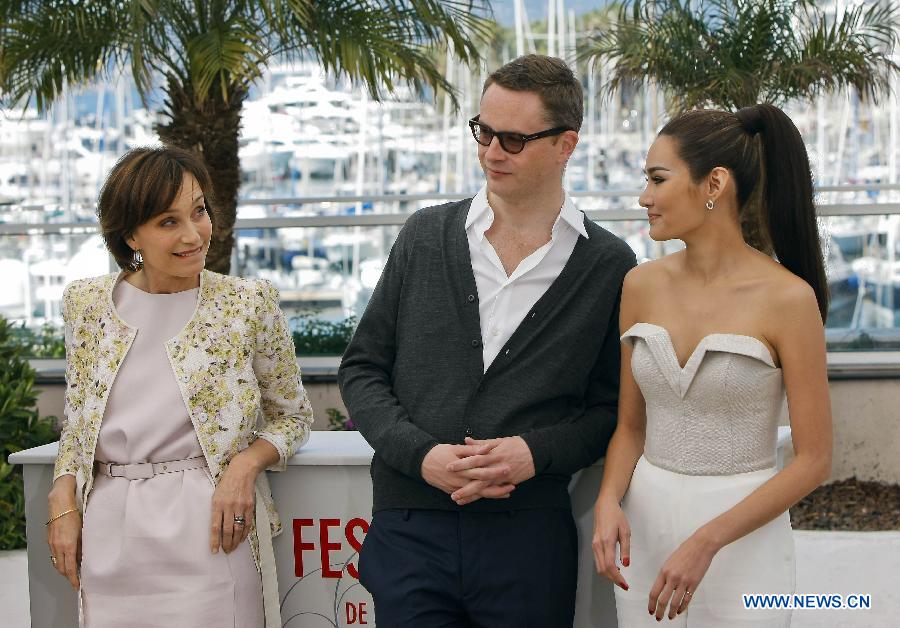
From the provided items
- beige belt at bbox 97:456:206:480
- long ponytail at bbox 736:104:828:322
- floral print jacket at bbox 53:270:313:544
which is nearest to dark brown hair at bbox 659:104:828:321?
long ponytail at bbox 736:104:828:322

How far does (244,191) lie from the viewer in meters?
10.9

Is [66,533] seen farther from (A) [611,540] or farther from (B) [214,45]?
(B) [214,45]

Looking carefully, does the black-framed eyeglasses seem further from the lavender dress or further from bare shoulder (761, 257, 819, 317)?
the lavender dress

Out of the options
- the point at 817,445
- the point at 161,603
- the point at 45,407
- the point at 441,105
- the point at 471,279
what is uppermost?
the point at 441,105

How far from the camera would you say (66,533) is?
264cm

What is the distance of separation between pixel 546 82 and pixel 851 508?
627 centimetres

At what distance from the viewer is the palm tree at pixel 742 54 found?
841 centimetres

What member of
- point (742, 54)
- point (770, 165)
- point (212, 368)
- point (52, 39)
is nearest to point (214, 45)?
point (52, 39)

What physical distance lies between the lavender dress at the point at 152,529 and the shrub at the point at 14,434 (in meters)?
3.79

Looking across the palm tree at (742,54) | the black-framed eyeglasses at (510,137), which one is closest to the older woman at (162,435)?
the black-framed eyeglasses at (510,137)

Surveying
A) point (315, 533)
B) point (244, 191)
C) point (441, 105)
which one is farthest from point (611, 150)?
point (315, 533)

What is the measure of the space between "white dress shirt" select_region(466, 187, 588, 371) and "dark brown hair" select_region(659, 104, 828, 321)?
34 cm

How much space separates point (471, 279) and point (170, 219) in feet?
2.34

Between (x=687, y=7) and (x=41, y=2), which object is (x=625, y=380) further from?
(x=687, y=7)
